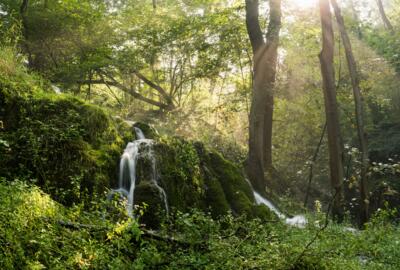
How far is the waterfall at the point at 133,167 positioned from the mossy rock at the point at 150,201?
0.14 metres

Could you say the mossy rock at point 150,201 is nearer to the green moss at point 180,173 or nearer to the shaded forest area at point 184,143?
the shaded forest area at point 184,143

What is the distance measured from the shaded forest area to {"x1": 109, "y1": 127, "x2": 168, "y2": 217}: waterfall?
30mm

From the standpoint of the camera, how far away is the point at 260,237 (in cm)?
650

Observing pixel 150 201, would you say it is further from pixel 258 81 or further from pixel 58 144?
pixel 258 81

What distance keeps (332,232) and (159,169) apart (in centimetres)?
392

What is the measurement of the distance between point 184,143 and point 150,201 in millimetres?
2947

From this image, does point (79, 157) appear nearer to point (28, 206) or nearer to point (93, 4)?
point (28, 206)

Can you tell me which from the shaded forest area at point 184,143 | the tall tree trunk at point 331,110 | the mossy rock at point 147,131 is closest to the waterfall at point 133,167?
the shaded forest area at point 184,143

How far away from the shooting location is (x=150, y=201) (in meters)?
7.46

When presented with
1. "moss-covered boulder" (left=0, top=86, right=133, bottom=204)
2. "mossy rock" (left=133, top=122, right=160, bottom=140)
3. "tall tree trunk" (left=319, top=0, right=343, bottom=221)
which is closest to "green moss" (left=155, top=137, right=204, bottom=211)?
"mossy rock" (left=133, top=122, right=160, bottom=140)

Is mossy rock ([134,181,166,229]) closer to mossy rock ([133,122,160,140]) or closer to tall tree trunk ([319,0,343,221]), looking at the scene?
mossy rock ([133,122,160,140])

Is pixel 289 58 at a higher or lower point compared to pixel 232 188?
higher

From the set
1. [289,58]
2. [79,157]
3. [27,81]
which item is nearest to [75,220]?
[79,157]

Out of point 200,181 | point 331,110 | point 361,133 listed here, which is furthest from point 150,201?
point 331,110
